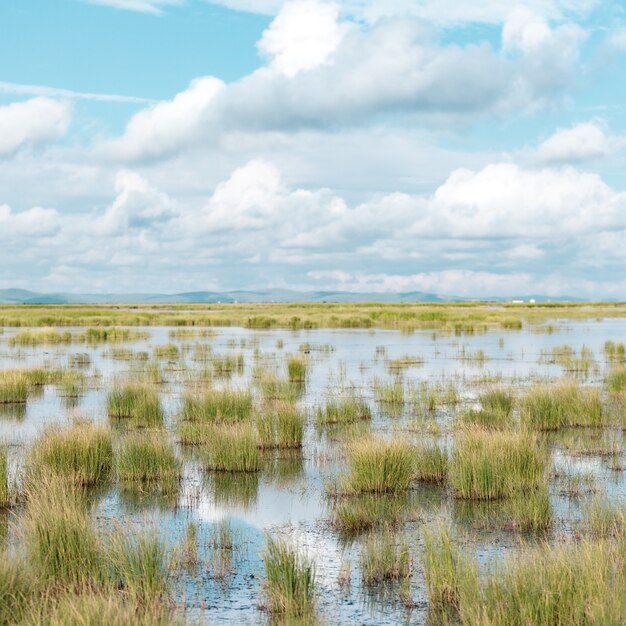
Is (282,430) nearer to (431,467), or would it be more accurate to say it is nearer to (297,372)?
(431,467)

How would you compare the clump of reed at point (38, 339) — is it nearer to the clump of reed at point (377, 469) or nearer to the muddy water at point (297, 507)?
the muddy water at point (297, 507)

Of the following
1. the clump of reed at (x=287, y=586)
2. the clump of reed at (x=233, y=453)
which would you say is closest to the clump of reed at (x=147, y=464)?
the clump of reed at (x=233, y=453)

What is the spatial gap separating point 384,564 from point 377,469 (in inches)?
133

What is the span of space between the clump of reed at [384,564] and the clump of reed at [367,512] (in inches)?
34.2

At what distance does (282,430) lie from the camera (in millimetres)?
15531

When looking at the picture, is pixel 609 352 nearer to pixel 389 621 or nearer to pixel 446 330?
pixel 446 330

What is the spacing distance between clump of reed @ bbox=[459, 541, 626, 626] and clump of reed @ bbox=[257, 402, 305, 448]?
835cm

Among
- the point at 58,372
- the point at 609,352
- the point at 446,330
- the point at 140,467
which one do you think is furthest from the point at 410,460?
the point at 446,330

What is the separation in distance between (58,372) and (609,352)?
2303 centimetres

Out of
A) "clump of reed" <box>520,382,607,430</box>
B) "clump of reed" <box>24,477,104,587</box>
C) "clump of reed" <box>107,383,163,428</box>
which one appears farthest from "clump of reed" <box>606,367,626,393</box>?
"clump of reed" <box>24,477,104,587</box>

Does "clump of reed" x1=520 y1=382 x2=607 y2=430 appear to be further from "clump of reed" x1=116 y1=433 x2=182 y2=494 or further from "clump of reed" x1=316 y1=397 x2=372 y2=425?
"clump of reed" x1=116 y1=433 x2=182 y2=494

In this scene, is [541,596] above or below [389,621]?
above

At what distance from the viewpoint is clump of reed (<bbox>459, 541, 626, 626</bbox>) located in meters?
6.49

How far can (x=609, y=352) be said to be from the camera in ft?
119
